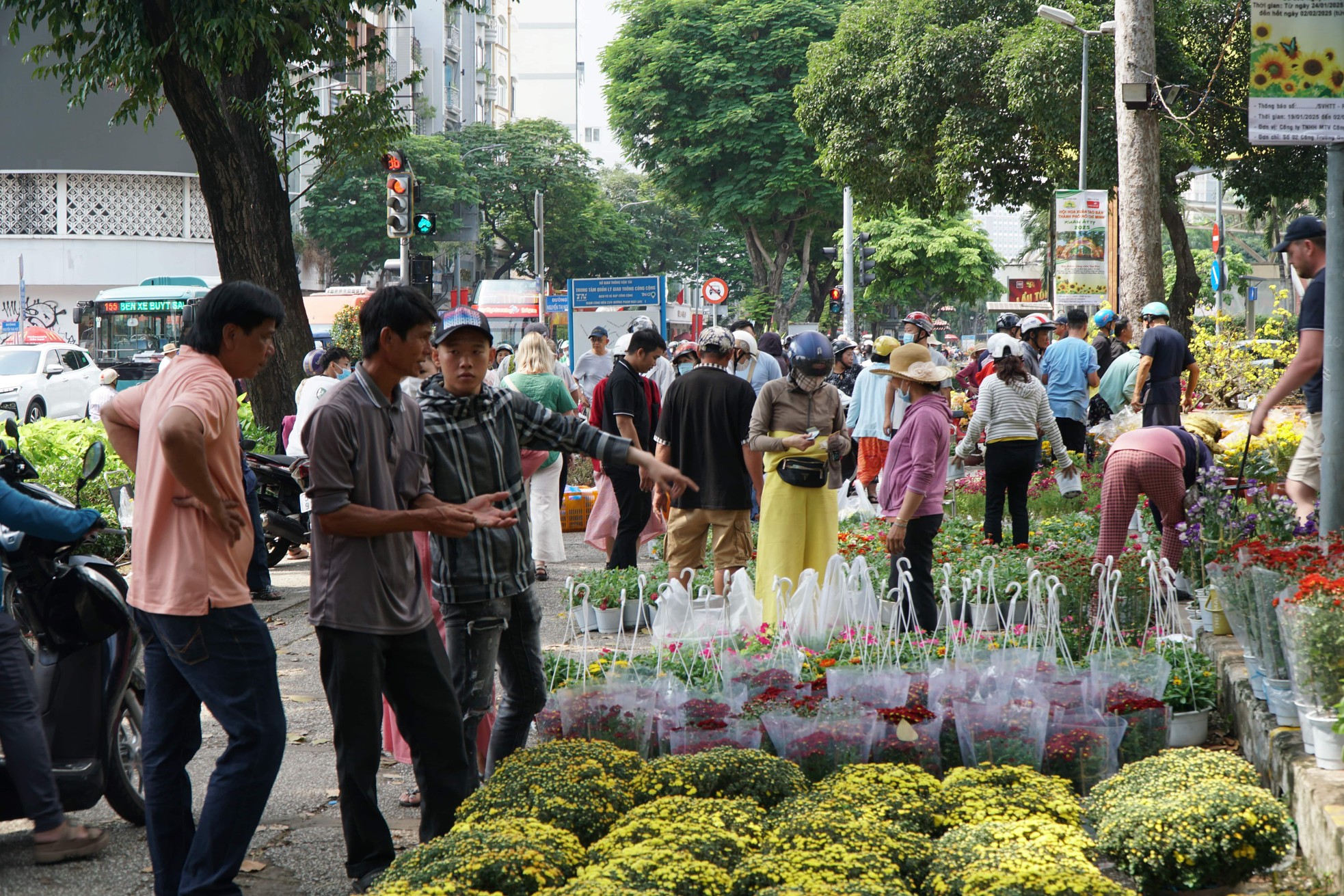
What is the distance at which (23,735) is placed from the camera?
4.53 meters

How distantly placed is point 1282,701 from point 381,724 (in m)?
3.08

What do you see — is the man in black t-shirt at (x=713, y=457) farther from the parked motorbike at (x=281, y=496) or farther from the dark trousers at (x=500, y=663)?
the parked motorbike at (x=281, y=496)

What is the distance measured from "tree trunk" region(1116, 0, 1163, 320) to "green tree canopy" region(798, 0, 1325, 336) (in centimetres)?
902

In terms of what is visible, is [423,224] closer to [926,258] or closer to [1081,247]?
[1081,247]

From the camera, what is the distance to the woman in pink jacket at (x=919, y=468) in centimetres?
716

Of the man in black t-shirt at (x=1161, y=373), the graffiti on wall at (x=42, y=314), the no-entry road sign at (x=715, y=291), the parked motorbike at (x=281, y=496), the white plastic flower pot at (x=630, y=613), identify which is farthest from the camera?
the graffiti on wall at (x=42, y=314)

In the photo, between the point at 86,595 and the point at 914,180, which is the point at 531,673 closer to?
the point at 86,595

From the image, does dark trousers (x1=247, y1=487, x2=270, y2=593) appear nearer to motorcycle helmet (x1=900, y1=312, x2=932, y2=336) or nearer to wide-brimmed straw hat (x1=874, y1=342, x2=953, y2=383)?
wide-brimmed straw hat (x1=874, y1=342, x2=953, y2=383)

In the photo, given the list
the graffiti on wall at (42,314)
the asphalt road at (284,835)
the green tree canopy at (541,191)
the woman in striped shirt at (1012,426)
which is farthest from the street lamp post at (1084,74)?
the green tree canopy at (541,191)

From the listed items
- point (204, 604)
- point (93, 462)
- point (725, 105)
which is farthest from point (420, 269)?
point (725, 105)

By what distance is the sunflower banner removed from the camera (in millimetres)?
5332

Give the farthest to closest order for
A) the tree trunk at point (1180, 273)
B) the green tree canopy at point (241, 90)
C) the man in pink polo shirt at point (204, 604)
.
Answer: the tree trunk at point (1180, 273) < the green tree canopy at point (241, 90) < the man in pink polo shirt at point (204, 604)

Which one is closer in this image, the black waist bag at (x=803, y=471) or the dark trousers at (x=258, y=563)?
the black waist bag at (x=803, y=471)

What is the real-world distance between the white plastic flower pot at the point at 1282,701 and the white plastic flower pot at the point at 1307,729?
0.88ft
